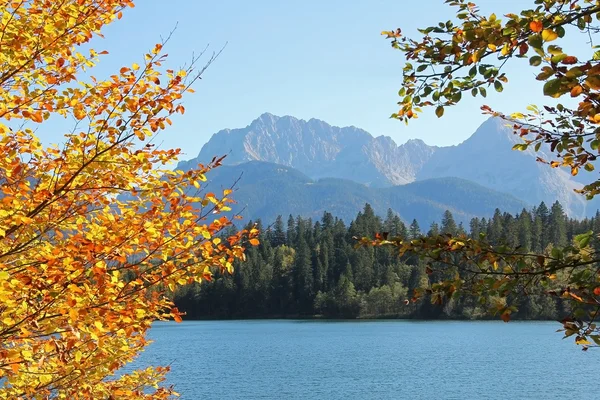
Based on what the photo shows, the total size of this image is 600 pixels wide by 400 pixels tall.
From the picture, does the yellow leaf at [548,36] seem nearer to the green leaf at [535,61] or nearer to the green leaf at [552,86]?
the green leaf at [535,61]

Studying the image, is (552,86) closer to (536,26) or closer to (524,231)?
(536,26)

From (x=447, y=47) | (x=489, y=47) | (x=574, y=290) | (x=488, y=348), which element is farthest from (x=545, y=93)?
(x=488, y=348)

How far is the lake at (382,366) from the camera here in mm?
37219

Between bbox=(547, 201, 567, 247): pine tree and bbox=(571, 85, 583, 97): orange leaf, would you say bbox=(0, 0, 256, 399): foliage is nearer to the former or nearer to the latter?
bbox=(571, 85, 583, 97): orange leaf

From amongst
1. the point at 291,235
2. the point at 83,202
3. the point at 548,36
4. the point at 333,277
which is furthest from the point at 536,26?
the point at 291,235

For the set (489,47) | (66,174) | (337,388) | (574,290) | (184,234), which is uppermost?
(489,47)

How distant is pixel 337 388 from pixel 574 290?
35866mm

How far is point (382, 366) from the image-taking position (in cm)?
4803

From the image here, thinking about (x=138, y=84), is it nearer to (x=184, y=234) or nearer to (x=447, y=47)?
(x=184, y=234)

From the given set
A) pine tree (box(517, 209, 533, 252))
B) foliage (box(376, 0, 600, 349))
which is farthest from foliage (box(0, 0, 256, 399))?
pine tree (box(517, 209, 533, 252))

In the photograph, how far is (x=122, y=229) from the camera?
5.17 m

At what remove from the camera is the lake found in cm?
3722

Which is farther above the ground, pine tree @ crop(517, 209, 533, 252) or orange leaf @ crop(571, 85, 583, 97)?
pine tree @ crop(517, 209, 533, 252)

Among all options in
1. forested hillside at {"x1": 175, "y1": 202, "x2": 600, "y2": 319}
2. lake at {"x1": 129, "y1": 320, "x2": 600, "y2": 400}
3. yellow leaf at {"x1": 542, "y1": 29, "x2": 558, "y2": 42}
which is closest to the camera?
yellow leaf at {"x1": 542, "y1": 29, "x2": 558, "y2": 42}
